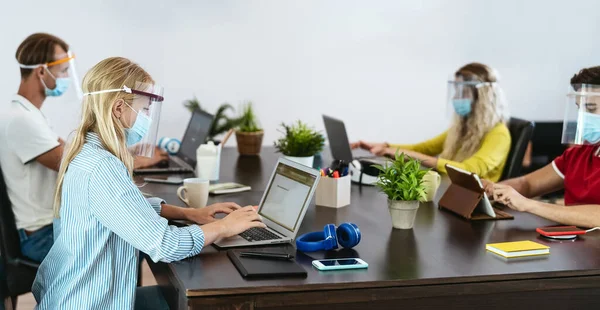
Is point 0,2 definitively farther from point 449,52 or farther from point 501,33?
point 501,33

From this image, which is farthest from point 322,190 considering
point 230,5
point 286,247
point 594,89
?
point 230,5

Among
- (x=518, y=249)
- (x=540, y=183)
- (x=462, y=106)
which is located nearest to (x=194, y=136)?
(x=462, y=106)

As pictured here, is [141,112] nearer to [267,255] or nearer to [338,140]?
[267,255]

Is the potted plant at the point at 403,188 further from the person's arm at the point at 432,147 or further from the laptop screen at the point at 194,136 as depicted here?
the person's arm at the point at 432,147

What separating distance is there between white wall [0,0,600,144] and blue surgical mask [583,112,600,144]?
10.2 ft

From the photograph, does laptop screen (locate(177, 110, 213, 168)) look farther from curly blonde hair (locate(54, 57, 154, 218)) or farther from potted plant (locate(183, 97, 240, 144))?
curly blonde hair (locate(54, 57, 154, 218))

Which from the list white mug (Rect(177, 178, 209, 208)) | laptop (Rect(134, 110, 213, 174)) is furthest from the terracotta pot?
white mug (Rect(177, 178, 209, 208))

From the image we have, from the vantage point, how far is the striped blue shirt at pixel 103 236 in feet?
6.07

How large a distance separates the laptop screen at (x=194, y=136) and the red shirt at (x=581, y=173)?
1.55m

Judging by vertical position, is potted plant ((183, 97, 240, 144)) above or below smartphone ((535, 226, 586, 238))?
below

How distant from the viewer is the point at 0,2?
4.82 metres

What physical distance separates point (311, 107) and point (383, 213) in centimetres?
307

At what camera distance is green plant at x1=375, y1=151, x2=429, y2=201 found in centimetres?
223

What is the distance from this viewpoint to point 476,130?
3.79 m
